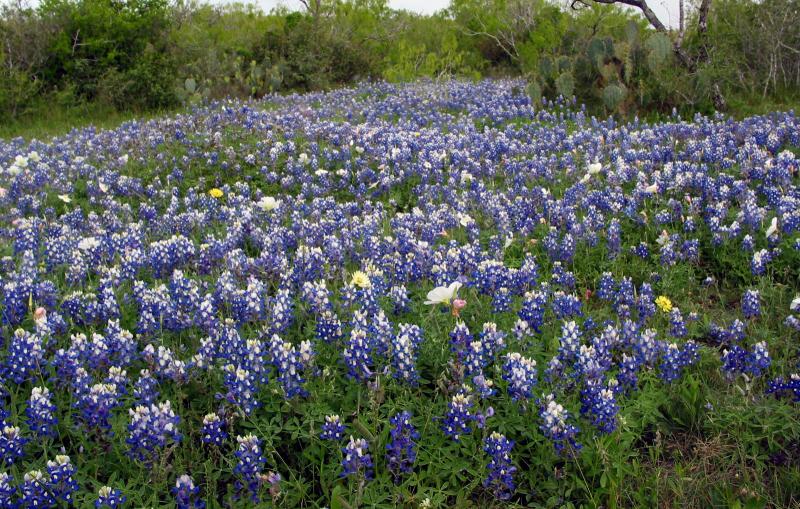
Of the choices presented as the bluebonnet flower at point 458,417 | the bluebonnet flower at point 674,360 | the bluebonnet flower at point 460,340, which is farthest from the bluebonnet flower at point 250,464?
the bluebonnet flower at point 674,360

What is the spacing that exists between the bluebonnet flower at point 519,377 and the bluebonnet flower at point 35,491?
5.99 ft

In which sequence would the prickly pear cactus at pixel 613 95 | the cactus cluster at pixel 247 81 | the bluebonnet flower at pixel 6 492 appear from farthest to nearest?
1. the cactus cluster at pixel 247 81
2. the prickly pear cactus at pixel 613 95
3. the bluebonnet flower at pixel 6 492

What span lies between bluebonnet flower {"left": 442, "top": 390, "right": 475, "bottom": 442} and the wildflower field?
13 mm

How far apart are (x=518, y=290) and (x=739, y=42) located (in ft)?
34.5

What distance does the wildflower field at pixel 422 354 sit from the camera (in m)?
2.66

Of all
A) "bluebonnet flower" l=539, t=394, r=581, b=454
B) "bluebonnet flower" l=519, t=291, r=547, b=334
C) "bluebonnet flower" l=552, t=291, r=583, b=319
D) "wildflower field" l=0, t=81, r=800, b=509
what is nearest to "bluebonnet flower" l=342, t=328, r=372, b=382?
"wildflower field" l=0, t=81, r=800, b=509

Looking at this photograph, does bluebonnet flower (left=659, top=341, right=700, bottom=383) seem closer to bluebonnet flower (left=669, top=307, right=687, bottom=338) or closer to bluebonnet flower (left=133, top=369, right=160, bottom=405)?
bluebonnet flower (left=669, top=307, right=687, bottom=338)

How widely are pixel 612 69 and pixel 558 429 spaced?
31.4ft

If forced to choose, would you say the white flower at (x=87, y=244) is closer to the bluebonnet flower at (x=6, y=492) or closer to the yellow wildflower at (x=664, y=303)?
the bluebonnet flower at (x=6, y=492)

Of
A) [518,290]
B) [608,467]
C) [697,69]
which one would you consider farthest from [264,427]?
[697,69]

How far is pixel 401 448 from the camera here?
265 centimetres

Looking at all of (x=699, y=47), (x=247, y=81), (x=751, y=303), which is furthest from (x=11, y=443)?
(x=247, y=81)

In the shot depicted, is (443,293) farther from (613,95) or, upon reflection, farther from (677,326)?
(613,95)

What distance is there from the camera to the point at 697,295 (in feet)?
14.9
